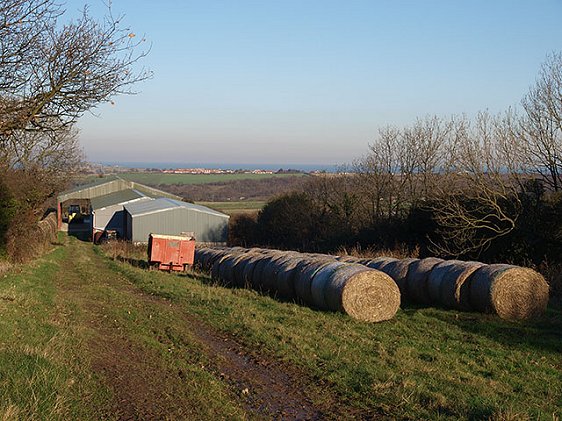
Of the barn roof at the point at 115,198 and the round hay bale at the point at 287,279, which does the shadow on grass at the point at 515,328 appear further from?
the barn roof at the point at 115,198

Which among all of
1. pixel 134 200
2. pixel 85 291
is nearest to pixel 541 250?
pixel 85 291

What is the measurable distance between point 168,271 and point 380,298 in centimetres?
1620

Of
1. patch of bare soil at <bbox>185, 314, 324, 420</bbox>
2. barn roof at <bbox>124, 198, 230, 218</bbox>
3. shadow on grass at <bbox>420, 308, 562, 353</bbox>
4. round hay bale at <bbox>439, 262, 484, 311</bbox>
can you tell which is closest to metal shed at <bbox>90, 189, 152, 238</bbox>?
barn roof at <bbox>124, 198, 230, 218</bbox>

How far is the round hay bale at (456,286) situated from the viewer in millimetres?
15039

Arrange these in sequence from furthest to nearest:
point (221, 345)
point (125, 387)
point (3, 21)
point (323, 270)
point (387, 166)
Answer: point (387, 166), point (323, 270), point (221, 345), point (3, 21), point (125, 387)

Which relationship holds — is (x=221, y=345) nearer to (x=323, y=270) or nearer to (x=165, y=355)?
(x=165, y=355)

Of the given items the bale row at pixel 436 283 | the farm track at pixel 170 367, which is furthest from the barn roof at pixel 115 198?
the farm track at pixel 170 367

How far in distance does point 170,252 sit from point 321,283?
1485 cm

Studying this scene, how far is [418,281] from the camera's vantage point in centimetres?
1631

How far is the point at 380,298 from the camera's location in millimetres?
13969

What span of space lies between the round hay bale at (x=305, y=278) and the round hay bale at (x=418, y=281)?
2327 millimetres

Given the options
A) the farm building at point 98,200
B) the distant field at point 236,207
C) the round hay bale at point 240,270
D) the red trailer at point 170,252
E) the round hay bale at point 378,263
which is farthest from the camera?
the distant field at point 236,207

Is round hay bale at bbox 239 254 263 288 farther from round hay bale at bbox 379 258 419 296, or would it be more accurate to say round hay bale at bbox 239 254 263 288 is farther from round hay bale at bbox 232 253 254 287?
round hay bale at bbox 379 258 419 296

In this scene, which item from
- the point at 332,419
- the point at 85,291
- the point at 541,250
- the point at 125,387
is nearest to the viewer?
the point at 332,419
